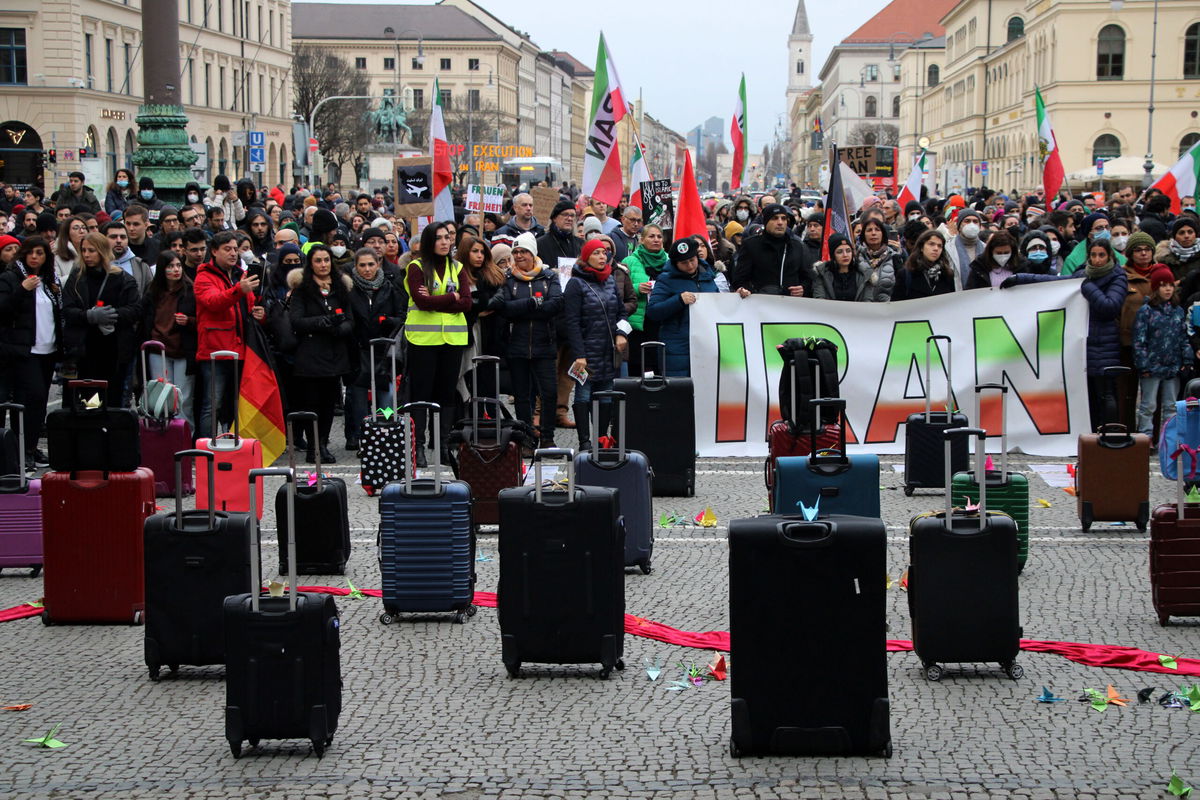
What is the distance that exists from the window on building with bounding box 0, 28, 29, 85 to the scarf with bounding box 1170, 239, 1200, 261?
5427 centimetres

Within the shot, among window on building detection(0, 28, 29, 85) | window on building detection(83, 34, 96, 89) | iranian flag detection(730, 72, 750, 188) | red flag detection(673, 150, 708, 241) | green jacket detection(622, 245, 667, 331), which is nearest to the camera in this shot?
green jacket detection(622, 245, 667, 331)

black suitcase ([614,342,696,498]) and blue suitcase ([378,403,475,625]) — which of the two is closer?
blue suitcase ([378,403,475,625])

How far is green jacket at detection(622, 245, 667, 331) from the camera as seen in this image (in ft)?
49.2

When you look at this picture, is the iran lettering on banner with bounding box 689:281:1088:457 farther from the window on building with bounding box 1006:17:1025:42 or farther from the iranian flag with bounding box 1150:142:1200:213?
the window on building with bounding box 1006:17:1025:42

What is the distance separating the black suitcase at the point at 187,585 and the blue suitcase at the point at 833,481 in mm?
3100

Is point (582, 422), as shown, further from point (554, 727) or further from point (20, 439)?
point (554, 727)

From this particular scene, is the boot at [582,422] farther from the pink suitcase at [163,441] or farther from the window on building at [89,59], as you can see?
the window on building at [89,59]

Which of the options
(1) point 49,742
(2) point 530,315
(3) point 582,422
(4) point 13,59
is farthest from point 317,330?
(4) point 13,59

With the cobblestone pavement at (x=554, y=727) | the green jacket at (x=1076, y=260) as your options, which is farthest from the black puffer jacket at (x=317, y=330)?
the green jacket at (x=1076, y=260)

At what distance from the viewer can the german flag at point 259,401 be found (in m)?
13.0

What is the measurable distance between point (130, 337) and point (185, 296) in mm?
666

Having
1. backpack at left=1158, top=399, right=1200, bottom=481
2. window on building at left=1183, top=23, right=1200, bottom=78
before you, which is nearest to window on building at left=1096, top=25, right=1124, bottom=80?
window on building at left=1183, top=23, right=1200, bottom=78

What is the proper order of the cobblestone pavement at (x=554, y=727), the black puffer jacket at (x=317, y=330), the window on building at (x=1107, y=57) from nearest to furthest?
the cobblestone pavement at (x=554, y=727) → the black puffer jacket at (x=317, y=330) → the window on building at (x=1107, y=57)

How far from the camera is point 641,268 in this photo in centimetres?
1511
